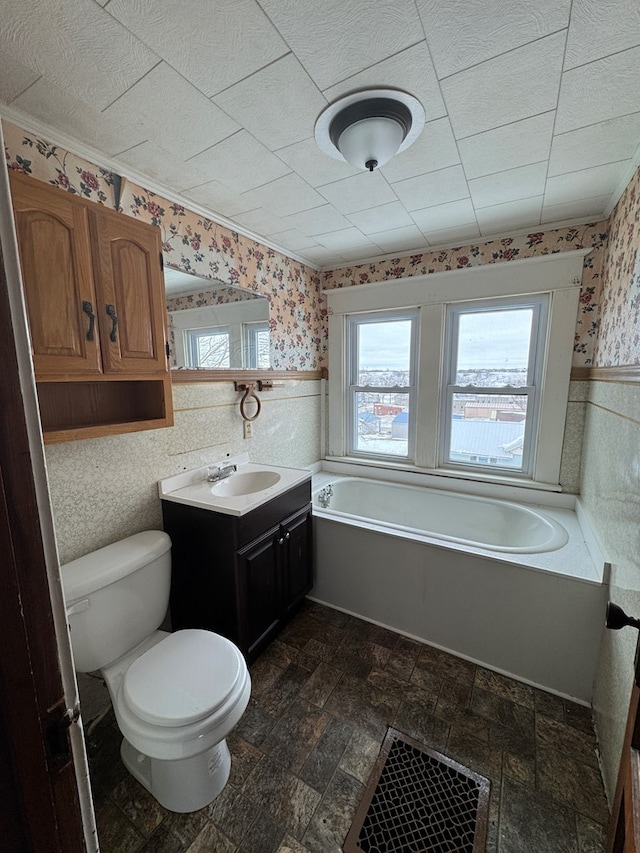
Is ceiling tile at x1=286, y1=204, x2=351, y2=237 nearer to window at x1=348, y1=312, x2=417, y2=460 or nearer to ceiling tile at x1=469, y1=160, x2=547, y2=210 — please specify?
ceiling tile at x1=469, y1=160, x2=547, y2=210

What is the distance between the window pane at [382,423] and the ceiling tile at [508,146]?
1651 mm

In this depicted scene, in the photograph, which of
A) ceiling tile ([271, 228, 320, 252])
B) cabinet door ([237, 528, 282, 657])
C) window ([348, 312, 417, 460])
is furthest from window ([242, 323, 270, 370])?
cabinet door ([237, 528, 282, 657])

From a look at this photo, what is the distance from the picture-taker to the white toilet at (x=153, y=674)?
3.64ft

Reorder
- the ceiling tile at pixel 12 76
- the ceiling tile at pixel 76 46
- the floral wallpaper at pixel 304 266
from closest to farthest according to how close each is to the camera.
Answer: the ceiling tile at pixel 76 46 < the ceiling tile at pixel 12 76 < the floral wallpaper at pixel 304 266

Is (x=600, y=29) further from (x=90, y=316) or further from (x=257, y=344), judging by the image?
(x=257, y=344)

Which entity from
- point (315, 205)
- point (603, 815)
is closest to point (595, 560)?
point (603, 815)

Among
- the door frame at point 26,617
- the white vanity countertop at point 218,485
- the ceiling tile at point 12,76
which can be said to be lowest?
the white vanity countertop at point 218,485

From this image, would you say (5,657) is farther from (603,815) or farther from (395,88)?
(603,815)

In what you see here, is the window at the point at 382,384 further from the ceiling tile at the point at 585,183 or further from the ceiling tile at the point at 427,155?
Result: the ceiling tile at the point at 427,155

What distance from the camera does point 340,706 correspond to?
5.24 feet

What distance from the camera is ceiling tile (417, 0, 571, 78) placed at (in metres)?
0.90

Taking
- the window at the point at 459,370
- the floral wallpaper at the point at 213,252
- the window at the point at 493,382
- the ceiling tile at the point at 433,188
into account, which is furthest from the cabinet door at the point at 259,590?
the ceiling tile at the point at 433,188

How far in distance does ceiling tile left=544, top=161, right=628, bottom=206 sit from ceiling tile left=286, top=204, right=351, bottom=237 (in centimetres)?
106

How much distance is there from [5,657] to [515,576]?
1907 mm
